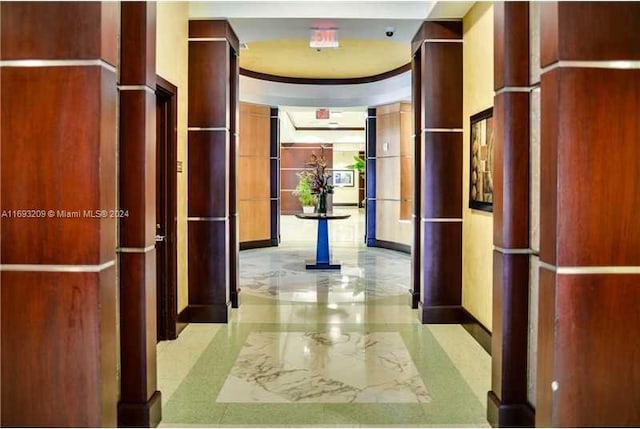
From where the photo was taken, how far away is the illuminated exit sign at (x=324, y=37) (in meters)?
6.09

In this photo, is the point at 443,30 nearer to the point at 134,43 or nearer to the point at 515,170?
the point at 515,170

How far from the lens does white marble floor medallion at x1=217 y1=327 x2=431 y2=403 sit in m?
3.74

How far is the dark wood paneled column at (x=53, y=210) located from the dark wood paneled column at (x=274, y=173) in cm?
994

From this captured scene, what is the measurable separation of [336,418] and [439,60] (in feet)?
13.8

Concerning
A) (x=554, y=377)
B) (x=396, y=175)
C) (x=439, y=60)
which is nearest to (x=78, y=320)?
(x=554, y=377)

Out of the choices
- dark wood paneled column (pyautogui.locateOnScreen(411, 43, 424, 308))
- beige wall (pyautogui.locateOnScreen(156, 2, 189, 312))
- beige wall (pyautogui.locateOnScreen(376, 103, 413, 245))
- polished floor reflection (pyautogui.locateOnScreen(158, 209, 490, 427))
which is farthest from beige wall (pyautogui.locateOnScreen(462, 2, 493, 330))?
beige wall (pyautogui.locateOnScreen(376, 103, 413, 245))

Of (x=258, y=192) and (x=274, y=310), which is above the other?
(x=258, y=192)

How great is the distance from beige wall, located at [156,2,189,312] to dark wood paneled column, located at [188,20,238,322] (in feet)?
0.34

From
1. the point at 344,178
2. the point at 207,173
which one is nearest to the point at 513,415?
the point at 207,173

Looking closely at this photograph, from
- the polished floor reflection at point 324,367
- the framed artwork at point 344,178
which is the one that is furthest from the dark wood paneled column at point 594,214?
the framed artwork at point 344,178

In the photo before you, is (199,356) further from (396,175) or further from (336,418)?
(396,175)

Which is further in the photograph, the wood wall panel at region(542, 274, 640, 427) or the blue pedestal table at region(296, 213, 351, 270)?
the blue pedestal table at region(296, 213, 351, 270)

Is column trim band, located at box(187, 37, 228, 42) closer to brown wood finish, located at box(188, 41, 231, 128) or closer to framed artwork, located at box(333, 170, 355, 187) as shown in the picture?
brown wood finish, located at box(188, 41, 231, 128)

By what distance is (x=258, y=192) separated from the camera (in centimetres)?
1221
